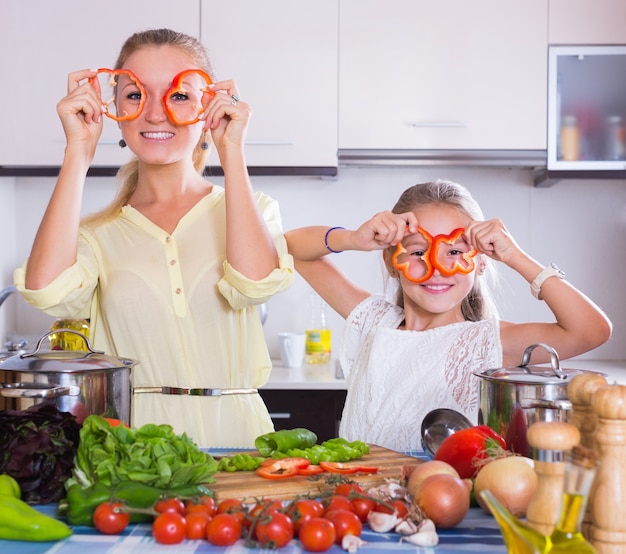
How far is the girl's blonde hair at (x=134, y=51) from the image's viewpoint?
66.6 inches

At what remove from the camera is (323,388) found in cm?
264

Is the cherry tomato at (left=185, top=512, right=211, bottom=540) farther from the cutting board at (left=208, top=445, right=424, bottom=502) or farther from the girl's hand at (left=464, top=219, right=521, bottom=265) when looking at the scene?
the girl's hand at (left=464, top=219, right=521, bottom=265)

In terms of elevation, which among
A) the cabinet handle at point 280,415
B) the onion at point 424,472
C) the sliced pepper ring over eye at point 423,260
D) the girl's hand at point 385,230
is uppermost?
the girl's hand at point 385,230

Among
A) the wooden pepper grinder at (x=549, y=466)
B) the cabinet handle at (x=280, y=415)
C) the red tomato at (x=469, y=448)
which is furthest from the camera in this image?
the cabinet handle at (x=280, y=415)

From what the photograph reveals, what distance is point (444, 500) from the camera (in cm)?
93

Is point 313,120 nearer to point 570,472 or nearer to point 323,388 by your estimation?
point 323,388

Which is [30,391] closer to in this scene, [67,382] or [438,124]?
[67,382]

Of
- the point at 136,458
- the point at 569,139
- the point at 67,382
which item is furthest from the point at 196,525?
the point at 569,139

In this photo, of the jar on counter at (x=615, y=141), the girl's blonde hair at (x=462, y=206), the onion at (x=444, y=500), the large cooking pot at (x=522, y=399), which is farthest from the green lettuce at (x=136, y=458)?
the jar on counter at (x=615, y=141)

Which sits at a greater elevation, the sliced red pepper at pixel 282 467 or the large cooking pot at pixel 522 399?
the large cooking pot at pixel 522 399

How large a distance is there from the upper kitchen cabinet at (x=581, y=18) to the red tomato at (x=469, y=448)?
2.12 m

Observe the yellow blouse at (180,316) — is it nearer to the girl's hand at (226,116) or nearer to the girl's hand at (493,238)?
the girl's hand at (226,116)

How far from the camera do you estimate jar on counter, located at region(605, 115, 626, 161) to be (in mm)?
2863

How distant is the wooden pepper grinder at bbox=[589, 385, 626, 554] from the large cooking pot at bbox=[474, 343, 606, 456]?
289 millimetres
